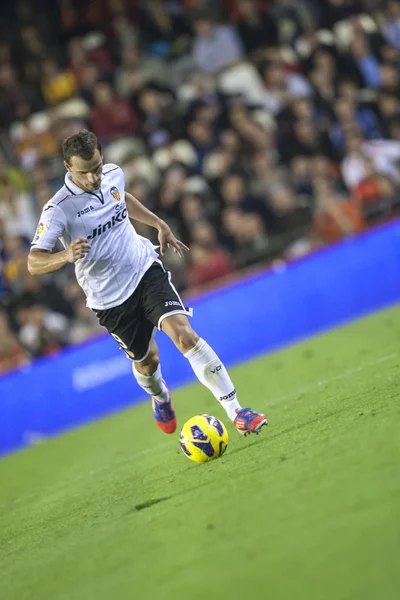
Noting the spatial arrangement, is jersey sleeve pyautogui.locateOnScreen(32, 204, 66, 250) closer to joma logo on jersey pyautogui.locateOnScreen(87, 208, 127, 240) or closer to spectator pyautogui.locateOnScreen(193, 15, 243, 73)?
joma logo on jersey pyautogui.locateOnScreen(87, 208, 127, 240)

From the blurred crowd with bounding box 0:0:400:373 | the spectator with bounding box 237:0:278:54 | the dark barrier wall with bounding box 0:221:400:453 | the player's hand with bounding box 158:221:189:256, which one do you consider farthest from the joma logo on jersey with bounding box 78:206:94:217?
Answer: the spectator with bounding box 237:0:278:54

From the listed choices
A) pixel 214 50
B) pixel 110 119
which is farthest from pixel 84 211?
pixel 214 50

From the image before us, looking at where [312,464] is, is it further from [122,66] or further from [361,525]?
[122,66]

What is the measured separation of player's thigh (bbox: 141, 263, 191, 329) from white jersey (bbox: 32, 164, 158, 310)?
86 mm

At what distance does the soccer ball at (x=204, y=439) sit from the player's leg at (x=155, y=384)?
57.8 inches

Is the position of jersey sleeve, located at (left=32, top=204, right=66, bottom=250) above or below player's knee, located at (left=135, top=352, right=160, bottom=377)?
above

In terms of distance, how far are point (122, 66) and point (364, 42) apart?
4.27 m

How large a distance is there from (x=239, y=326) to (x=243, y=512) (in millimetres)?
8639

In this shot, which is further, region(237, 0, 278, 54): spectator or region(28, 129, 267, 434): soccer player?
region(237, 0, 278, 54): spectator

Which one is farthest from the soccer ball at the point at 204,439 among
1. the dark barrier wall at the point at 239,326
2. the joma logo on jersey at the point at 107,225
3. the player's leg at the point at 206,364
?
the dark barrier wall at the point at 239,326

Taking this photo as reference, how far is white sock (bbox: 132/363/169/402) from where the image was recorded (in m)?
8.80

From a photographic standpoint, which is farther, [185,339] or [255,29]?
[255,29]

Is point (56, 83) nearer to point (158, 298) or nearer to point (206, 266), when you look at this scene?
point (206, 266)

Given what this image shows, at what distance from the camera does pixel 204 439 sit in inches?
282
